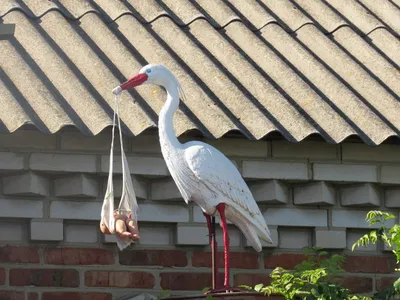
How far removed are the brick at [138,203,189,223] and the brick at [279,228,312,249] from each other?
1.96 ft

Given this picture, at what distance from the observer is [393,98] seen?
856 cm

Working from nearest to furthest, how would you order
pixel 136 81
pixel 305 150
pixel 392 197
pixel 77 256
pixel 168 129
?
pixel 168 129 → pixel 136 81 → pixel 77 256 → pixel 305 150 → pixel 392 197

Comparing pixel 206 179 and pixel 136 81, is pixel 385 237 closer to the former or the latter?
pixel 206 179

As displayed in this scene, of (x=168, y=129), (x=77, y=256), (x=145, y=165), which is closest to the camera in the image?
(x=168, y=129)

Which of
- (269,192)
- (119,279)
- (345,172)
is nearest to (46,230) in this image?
(119,279)

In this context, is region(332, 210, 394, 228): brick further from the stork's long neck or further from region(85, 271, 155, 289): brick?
the stork's long neck

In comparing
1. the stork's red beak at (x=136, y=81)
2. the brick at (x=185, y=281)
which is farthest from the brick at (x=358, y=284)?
the stork's red beak at (x=136, y=81)

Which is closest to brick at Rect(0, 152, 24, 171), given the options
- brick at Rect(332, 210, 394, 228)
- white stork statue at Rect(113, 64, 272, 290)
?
white stork statue at Rect(113, 64, 272, 290)

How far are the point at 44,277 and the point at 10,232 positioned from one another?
12.6 inches

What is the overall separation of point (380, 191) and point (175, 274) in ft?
4.49

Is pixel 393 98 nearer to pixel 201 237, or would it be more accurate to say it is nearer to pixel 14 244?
pixel 201 237

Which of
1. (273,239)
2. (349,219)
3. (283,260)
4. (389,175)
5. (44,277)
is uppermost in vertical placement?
(389,175)

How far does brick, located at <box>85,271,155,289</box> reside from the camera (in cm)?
768

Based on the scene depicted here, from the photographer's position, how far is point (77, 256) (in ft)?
25.2
